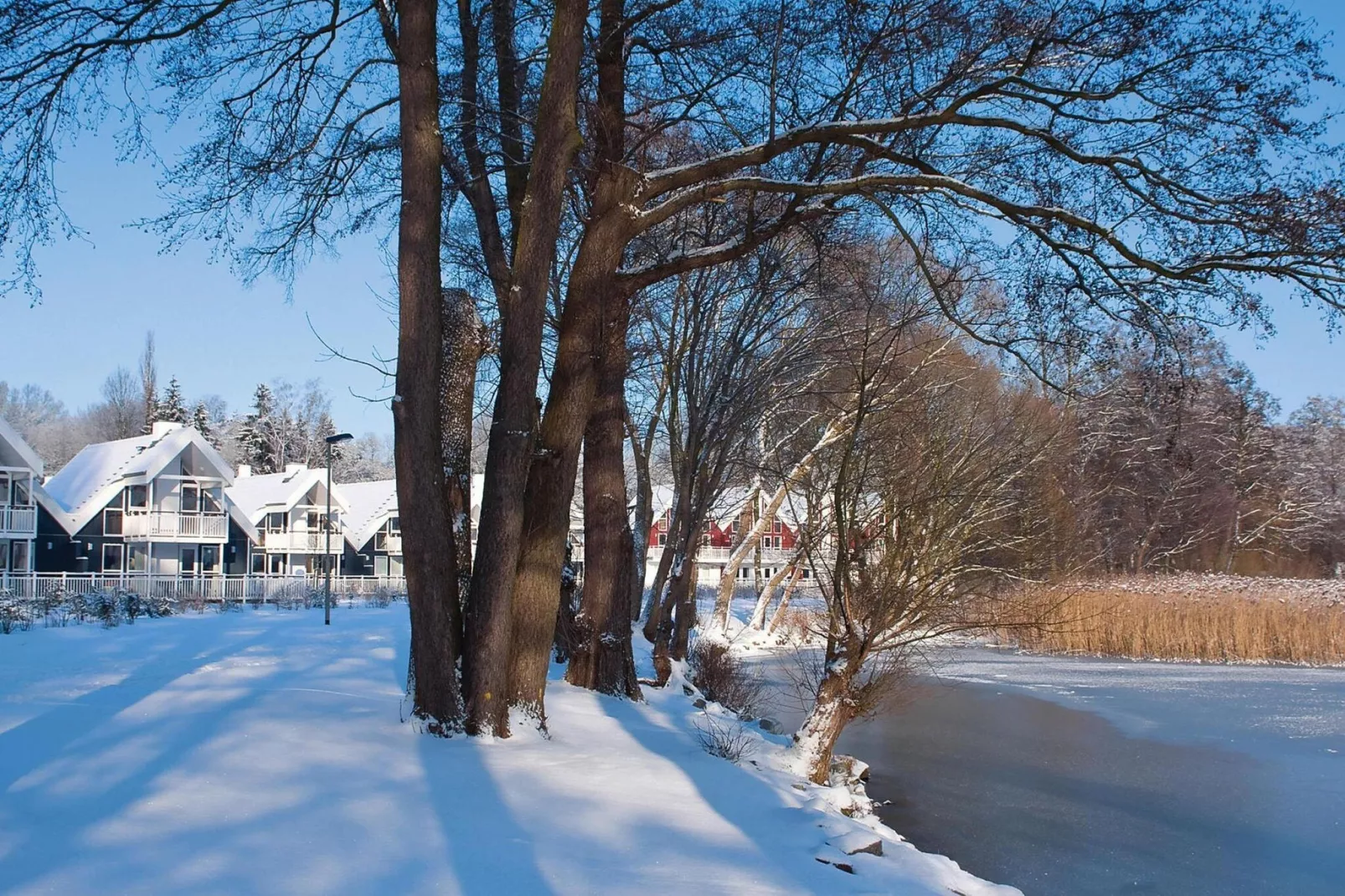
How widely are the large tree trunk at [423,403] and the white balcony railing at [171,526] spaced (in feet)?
124

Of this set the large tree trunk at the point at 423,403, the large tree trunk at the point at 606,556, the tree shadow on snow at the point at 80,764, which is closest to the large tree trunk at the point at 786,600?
the large tree trunk at the point at 606,556

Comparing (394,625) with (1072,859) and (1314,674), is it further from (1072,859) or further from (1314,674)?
(1314,674)

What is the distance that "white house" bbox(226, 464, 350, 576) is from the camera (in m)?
49.6

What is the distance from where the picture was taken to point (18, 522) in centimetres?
3519

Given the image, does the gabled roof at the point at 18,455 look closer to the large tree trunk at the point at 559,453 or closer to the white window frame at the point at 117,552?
the white window frame at the point at 117,552

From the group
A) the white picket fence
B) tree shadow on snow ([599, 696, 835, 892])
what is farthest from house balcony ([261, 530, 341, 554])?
tree shadow on snow ([599, 696, 835, 892])

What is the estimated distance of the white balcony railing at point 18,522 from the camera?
34.5 meters

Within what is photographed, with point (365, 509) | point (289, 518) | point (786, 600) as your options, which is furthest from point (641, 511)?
point (365, 509)

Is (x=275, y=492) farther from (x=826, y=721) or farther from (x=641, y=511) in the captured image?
(x=826, y=721)

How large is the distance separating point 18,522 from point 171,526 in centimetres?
664

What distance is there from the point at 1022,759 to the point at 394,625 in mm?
11234

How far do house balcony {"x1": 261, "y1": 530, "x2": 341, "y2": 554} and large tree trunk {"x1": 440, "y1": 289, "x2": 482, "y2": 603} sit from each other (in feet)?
145

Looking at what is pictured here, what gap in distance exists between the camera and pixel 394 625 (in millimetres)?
20328

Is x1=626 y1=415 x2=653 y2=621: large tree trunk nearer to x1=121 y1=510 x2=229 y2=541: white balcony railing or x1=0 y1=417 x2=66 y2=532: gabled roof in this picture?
x1=0 y1=417 x2=66 y2=532: gabled roof
